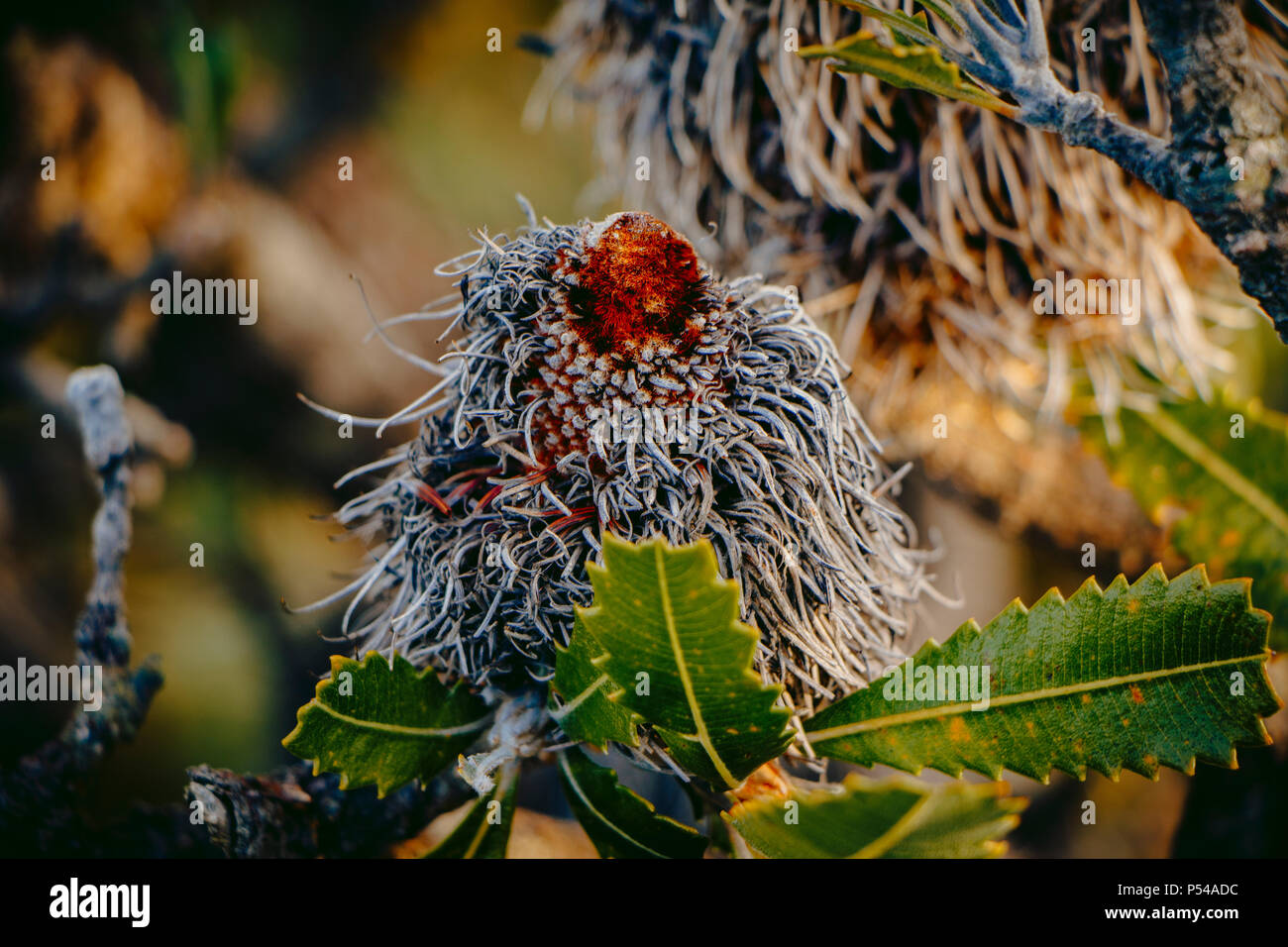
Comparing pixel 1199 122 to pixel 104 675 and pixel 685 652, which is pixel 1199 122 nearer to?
pixel 685 652

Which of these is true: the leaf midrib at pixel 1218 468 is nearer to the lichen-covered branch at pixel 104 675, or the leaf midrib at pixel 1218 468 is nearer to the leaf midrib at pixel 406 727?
the leaf midrib at pixel 406 727

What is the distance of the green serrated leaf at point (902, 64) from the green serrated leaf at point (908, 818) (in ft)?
0.82

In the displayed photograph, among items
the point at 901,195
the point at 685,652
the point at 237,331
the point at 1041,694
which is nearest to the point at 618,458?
the point at 685,652

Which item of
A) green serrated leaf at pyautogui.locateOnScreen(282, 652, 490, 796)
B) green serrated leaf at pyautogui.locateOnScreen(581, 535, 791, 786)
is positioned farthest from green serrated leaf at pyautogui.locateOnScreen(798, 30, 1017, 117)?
green serrated leaf at pyautogui.locateOnScreen(282, 652, 490, 796)

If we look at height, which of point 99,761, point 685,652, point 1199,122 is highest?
point 1199,122

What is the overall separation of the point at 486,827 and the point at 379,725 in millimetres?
A: 70

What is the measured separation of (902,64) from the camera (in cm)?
28

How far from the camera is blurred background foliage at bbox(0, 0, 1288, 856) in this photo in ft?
2.32

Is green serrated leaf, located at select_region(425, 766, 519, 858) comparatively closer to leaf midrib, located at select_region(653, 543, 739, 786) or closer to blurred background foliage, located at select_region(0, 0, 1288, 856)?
leaf midrib, located at select_region(653, 543, 739, 786)

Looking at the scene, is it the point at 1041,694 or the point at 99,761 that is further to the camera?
the point at 99,761

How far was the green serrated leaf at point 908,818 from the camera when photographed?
23cm

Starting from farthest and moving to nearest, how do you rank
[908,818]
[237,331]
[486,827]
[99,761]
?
[237,331], [99,761], [486,827], [908,818]

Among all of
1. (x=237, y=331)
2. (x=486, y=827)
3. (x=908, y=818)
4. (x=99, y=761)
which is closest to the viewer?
(x=908, y=818)

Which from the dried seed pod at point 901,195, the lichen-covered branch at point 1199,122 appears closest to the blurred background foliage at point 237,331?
the dried seed pod at point 901,195
